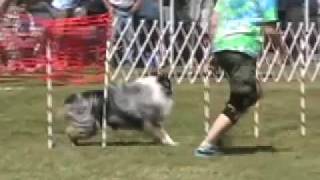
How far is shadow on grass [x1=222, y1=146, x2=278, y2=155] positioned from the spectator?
313 millimetres

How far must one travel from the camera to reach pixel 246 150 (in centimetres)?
712

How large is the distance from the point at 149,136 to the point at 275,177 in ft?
5.58

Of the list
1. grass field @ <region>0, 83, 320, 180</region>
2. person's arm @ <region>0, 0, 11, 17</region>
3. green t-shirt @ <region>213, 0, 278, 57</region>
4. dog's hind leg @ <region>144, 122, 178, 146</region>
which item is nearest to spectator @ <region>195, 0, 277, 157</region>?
green t-shirt @ <region>213, 0, 278, 57</region>

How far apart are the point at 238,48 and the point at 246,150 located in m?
0.89

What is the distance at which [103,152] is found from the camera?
693 centimetres

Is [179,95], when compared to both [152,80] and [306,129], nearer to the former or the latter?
[306,129]

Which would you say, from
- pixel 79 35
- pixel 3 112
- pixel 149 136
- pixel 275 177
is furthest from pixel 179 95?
pixel 275 177

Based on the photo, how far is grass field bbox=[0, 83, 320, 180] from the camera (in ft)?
20.0

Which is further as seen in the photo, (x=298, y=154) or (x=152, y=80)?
(x=152, y=80)

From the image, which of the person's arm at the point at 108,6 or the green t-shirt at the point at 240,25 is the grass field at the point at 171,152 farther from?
the person's arm at the point at 108,6

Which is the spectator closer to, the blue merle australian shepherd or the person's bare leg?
the person's bare leg

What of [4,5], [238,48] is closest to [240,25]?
[238,48]

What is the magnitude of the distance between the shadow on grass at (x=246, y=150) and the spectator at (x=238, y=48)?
1.03 ft

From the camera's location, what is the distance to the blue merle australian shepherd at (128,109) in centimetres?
729
